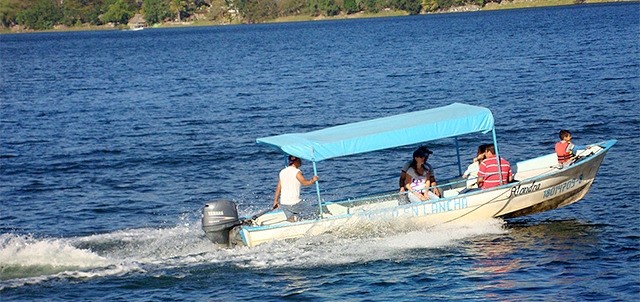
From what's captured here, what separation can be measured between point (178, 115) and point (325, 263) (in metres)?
27.7

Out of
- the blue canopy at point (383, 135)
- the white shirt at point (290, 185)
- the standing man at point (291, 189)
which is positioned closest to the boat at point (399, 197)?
the blue canopy at point (383, 135)

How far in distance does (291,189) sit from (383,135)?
212 cm

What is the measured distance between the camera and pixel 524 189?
21.7 metres

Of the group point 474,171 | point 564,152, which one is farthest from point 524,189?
point 564,152

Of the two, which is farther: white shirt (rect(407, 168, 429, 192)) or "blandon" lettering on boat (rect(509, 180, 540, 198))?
white shirt (rect(407, 168, 429, 192))

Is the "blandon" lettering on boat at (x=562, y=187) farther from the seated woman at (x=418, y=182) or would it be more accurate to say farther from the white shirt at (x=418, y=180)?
the white shirt at (x=418, y=180)

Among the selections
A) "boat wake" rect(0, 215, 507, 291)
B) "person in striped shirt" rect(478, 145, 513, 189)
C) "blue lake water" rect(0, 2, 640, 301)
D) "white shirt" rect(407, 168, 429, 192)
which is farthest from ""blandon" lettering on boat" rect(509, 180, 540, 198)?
"white shirt" rect(407, 168, 429, 192)

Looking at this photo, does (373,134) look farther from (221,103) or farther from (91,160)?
(221,103)

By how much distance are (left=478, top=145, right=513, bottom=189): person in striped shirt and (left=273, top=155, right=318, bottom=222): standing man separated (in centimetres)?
380

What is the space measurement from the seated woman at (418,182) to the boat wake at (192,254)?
0.75 m

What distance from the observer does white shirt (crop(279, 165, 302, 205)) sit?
68.2 feet

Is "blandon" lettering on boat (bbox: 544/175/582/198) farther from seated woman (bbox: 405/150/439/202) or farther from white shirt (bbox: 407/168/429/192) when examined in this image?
white shirt (bbox: 407/168/429/192)

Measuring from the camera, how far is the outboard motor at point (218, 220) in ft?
67.7

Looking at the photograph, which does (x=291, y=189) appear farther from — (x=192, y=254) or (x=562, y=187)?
(x=562, y=187)
